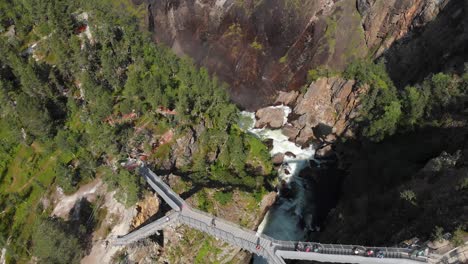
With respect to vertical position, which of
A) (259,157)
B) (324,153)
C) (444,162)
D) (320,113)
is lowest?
(259,157)

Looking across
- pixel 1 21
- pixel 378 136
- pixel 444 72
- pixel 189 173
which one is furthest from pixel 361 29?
pixel 1 21

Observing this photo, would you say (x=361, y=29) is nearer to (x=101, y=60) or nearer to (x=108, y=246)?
(x=101, y=60)

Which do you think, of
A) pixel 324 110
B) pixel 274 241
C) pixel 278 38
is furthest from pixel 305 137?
pixel 274 241

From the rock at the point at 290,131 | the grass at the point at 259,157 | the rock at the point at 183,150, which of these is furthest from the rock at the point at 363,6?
the rock at the point at 183,150

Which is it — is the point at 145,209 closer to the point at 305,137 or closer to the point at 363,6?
the point at 305,137

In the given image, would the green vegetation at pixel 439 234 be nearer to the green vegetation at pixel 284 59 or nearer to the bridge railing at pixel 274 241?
the bridge railing at pixel 274 241

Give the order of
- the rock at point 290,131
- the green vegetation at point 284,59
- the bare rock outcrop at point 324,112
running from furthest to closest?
the green vegetation at point 284,59
the rock at point 290,131
the bare rock outcrop at point 324,112
